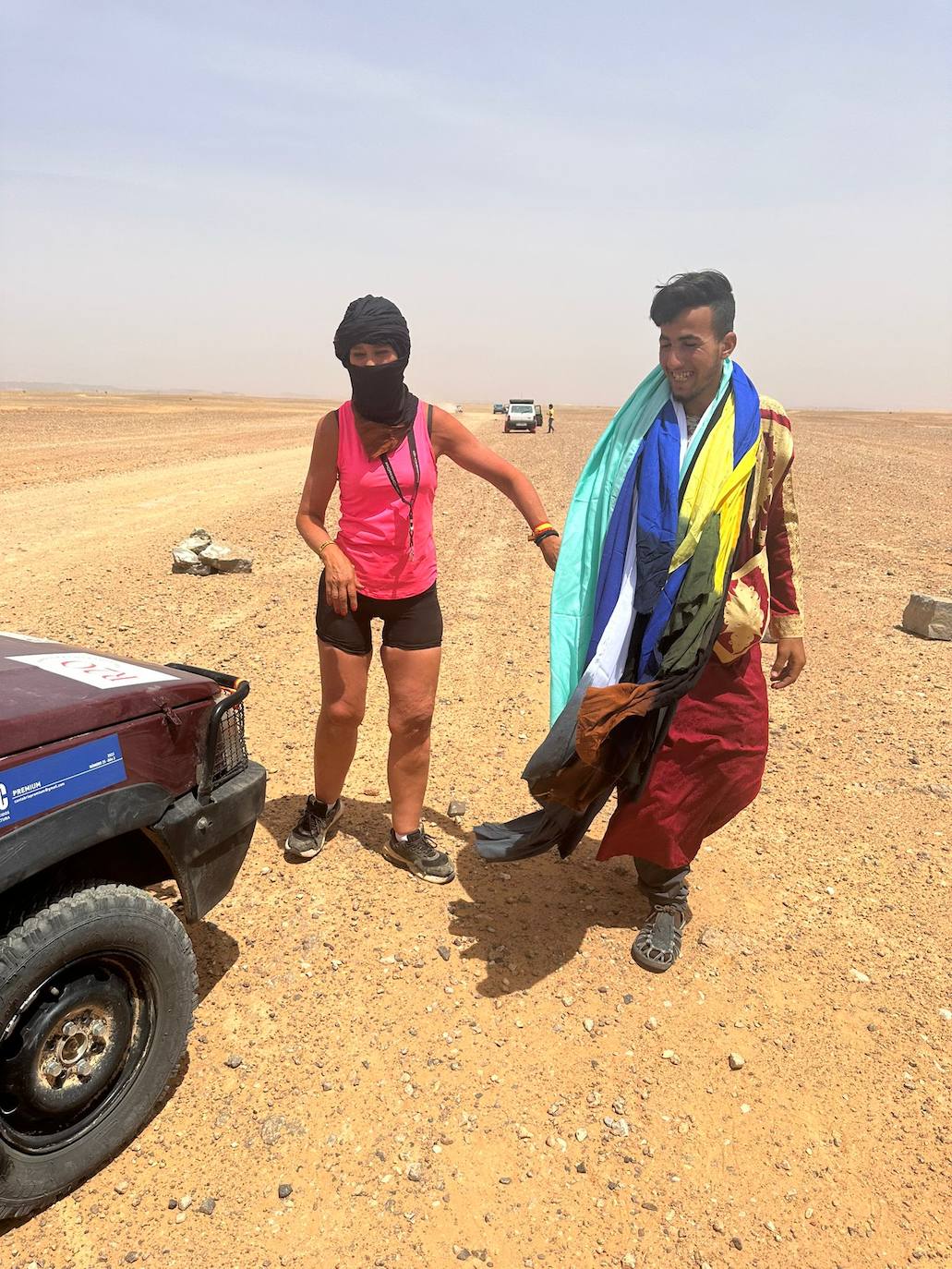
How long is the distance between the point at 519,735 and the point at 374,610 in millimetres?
2013

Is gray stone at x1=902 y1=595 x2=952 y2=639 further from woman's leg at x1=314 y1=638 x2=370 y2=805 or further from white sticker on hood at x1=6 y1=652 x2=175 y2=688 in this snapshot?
white sticker on hood at x1=6 y1=652 x2=175 y2=688

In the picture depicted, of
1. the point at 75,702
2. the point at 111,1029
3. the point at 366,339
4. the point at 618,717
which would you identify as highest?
the point at 366,339

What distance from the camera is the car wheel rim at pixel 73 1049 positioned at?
187cm

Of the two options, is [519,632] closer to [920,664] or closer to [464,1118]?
[920,664]

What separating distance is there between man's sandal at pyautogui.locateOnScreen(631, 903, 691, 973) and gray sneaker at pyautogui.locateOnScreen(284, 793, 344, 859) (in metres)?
1.40

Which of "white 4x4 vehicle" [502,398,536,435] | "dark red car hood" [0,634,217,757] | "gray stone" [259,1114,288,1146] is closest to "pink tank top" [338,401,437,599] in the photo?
"dark red car hood" [0,634,217,757]

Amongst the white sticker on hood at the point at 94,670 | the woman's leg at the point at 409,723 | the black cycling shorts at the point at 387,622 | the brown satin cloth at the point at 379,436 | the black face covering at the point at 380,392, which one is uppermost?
the black face covering at the point at 380,392

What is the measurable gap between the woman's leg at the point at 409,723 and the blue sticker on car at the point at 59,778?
50.0 inches

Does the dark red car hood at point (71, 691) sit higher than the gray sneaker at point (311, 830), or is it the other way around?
the dark red car hood at point (71, 691)

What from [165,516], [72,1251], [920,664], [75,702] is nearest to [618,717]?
[75,702]

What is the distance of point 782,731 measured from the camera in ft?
16.8

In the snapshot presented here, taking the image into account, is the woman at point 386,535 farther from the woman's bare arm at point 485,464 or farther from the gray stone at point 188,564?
the gray stone at point 188,564

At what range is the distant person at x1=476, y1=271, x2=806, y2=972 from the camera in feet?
8.26

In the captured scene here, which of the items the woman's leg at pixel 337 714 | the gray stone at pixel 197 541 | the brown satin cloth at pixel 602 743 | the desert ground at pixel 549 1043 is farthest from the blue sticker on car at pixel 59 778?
the gray stone at pixel 197 541
